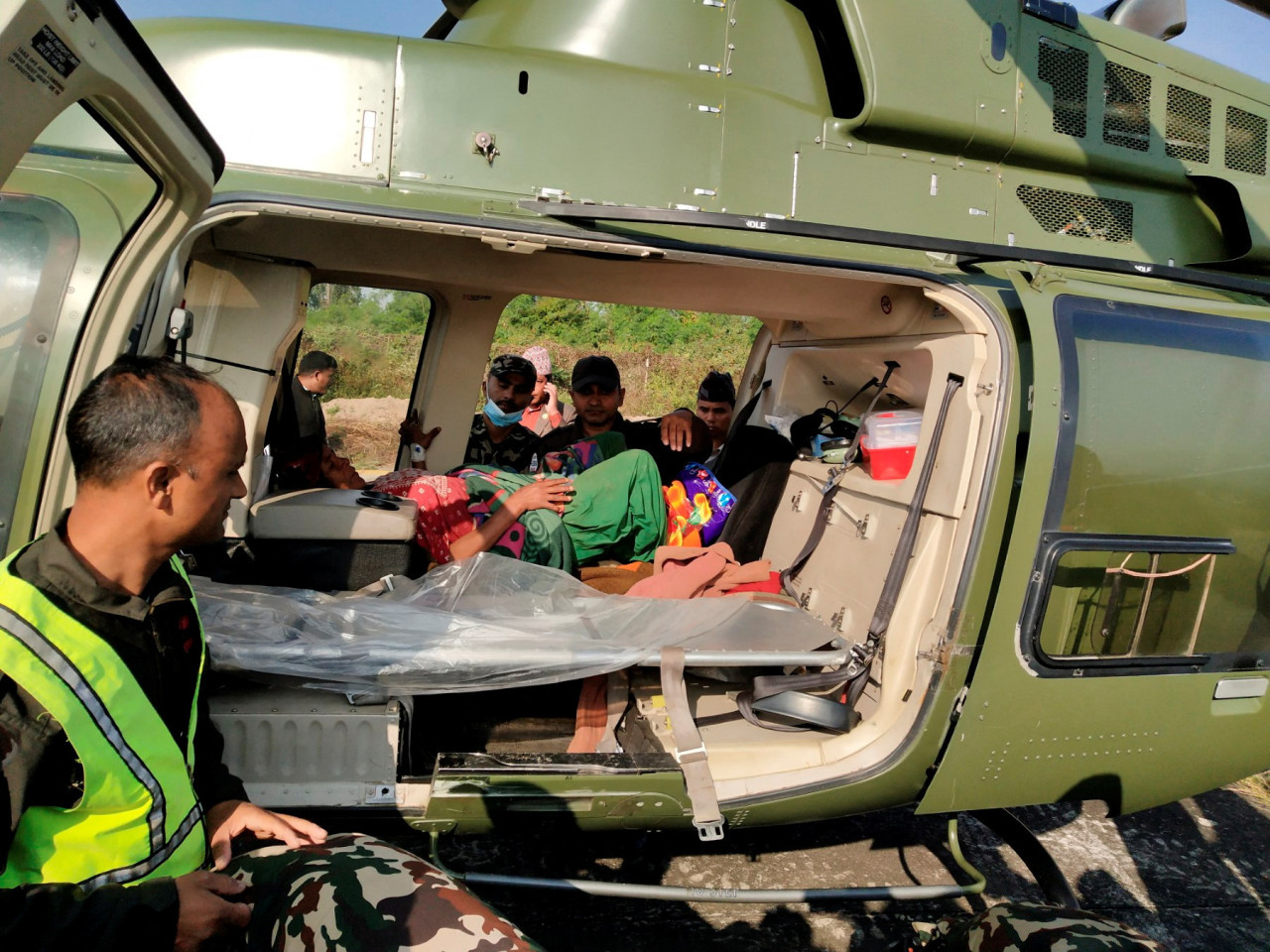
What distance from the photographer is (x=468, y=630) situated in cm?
248

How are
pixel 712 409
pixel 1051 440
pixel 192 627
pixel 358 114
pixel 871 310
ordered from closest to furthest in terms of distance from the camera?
pixel 192 627 → pixel 1051 440 → pixel 358 114 → pixel 871 310 → pixel 712 409

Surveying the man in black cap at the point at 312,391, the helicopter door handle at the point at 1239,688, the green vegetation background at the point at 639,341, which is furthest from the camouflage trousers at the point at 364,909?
the green vegetation background at the point at 639,341

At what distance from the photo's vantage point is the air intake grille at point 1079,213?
9.97 feet

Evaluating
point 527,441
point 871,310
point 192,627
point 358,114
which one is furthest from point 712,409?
point 192,627

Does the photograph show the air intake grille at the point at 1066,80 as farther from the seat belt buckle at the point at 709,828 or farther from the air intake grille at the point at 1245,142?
the seat belt buckle at the point at 709,828

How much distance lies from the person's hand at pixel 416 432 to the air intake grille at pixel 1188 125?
3.64 meters

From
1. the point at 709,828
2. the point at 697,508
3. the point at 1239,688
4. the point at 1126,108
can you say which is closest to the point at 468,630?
the point at 709,828

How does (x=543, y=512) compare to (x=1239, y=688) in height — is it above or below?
above

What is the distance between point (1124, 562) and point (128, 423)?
262cm

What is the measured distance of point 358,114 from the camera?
256 centimetres

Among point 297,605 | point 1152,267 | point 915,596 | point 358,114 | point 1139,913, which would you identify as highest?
point 358,114

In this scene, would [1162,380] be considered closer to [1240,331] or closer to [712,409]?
[1240,331]

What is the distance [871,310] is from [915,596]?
138 cm

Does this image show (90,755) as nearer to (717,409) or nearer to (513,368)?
(513,368)
